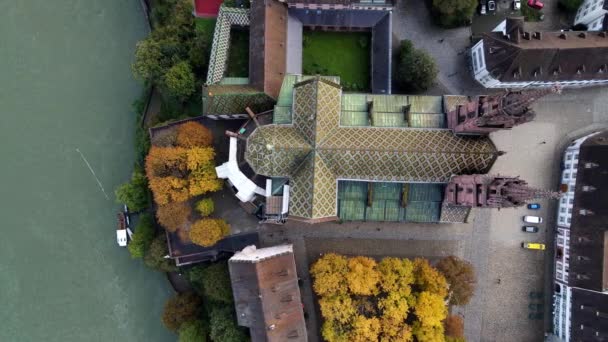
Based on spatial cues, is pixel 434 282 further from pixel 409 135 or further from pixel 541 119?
pixel 541 119

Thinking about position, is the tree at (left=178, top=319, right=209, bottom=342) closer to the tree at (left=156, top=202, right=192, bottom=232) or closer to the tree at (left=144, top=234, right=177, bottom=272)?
the tree at (left=144, top=234, right=177, bottom=272)

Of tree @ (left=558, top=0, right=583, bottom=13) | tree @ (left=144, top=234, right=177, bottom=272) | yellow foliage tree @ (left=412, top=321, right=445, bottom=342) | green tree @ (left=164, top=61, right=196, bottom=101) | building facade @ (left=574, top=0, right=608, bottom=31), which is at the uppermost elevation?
tree @ (left=558, top=0, right=583, bottom=13)

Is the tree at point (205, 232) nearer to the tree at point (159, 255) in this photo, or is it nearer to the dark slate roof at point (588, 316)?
the tree at point (159, 255)

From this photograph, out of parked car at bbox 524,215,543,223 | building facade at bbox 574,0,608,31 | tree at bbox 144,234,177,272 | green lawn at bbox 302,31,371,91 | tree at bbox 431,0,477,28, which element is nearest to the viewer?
building facade at bbox 574,0,608,31

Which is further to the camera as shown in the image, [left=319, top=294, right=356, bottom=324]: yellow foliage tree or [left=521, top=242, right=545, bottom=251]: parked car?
[left=521, top=242, right=545, bottom=251]: parked car

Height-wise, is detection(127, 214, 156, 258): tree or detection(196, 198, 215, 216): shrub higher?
detection(196, 198, 215, 216): shrub

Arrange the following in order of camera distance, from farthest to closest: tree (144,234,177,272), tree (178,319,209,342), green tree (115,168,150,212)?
green tree (115,168,150,212) → tree (144,234,177,272) → tree (178,319,209,342)

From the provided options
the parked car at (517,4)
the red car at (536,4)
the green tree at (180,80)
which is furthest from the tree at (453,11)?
the green tree at (180,80)

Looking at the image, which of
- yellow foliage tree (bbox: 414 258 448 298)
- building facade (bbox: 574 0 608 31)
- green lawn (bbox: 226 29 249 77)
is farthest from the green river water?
building facade (bbox: 574 0 608 31)
